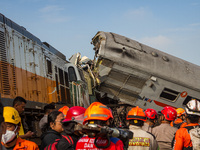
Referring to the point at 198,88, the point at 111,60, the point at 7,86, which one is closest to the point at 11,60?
the point at 7,86

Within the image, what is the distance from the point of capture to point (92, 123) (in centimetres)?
292

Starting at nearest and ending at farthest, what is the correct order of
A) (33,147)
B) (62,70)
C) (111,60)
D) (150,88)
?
(33,147) → (62,70) → (111,60) → (150,88)

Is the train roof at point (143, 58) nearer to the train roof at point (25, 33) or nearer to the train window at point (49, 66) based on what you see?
the train roof at point (25, 33)

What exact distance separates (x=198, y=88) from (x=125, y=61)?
4772 mm

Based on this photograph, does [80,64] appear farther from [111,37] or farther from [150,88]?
[150,88]

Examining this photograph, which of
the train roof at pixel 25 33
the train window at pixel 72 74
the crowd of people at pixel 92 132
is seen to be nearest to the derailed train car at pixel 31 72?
the train roof at pixel 25 33

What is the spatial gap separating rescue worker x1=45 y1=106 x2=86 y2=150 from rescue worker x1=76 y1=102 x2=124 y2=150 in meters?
0.31

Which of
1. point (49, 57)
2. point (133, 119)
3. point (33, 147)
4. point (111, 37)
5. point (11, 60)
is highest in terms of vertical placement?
point (111, 37)

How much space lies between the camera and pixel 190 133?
4031 millimetres

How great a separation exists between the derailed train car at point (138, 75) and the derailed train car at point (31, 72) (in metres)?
3.71

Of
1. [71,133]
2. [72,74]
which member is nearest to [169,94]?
[72,74]

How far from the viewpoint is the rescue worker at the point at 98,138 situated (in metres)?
2.77

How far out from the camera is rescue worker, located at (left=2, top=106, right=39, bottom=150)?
10.7 ft

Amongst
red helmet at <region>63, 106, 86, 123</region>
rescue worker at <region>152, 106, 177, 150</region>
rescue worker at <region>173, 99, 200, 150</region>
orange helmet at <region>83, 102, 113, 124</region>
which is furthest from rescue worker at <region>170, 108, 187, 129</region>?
orange helmet at <region>83, 102, 113, 124</region>
